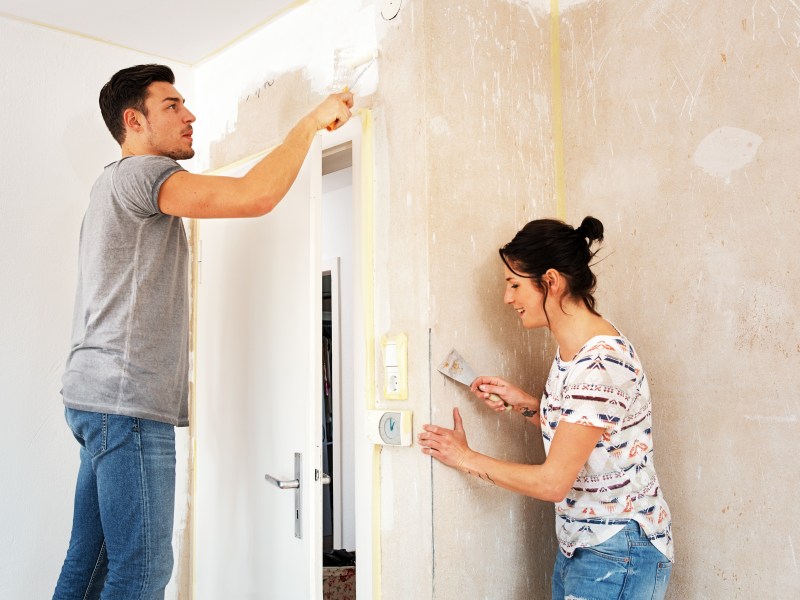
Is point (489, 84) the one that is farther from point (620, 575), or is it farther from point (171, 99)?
point (620, 575)

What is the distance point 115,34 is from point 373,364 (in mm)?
1636

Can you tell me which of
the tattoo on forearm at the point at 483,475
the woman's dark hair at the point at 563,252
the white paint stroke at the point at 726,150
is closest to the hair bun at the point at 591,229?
the woman's dark hair at the point at 563,252

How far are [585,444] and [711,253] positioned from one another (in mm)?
662

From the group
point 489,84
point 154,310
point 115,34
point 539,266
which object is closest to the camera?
point 539,266

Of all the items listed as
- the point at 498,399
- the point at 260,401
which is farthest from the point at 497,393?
the point at 260,401

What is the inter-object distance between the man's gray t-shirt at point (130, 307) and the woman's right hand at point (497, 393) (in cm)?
79

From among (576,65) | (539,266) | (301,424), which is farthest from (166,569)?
(576,65)

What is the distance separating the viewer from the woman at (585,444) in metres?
1.48

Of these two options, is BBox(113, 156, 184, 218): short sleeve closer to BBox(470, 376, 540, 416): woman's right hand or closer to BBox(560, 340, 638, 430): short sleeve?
BBox(470, 376, 540, 416): woman's right hand

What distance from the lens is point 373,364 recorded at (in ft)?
6.10

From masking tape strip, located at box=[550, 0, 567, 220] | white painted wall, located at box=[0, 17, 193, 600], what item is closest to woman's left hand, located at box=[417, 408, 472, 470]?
masking tape strip, located at box=[550, 0, 567, 220]

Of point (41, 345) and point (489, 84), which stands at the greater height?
point (489, 84)

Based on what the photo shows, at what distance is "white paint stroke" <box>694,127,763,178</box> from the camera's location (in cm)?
171

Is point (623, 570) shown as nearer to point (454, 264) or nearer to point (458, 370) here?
point (458, 370)
